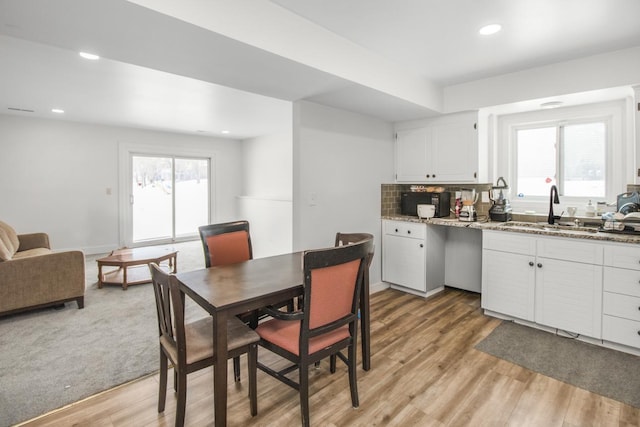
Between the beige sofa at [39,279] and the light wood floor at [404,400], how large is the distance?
1.82 meters

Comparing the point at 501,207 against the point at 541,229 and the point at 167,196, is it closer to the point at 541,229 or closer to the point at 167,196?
the point at 541,229

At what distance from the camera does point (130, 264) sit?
409 cm

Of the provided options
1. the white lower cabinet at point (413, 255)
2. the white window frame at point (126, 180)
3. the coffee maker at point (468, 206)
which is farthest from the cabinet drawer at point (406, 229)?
the white window frame at point (126, 180)

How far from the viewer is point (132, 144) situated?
6379mm

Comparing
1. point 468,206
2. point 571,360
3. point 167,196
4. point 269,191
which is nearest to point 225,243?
point 468,206

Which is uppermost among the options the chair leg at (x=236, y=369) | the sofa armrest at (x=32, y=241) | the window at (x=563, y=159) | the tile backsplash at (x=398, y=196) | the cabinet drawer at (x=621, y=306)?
the window at (x=563, y=159)

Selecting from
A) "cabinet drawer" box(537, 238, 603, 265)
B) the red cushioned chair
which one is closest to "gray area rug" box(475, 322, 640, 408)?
"cabinet drawer" box(537, 238, 603, 265)

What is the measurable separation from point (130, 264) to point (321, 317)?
3334 mm

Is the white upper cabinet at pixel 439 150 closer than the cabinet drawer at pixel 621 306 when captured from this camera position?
No

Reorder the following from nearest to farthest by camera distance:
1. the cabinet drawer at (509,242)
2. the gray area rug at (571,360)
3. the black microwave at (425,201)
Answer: the gray area rug at (571,360)
the cabinet drawer at (509,242)
the black microwave at (425,201)

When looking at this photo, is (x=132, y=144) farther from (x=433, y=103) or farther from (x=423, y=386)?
(x=423, y=386)

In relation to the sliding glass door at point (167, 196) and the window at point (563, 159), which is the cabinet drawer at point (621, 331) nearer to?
the window at point (563, 159)

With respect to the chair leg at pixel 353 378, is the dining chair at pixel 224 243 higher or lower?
higher

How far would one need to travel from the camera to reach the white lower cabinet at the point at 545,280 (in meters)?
2.58
